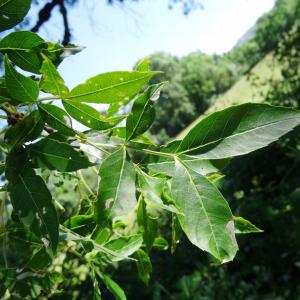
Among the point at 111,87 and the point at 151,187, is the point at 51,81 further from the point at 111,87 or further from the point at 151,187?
the point at 151,187

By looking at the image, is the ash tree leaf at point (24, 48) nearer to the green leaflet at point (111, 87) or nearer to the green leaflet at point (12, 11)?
the green leaflet at point (12, 11)

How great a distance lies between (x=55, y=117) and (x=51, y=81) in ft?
0.24

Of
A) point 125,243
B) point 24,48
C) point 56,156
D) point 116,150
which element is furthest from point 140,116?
point 125,243

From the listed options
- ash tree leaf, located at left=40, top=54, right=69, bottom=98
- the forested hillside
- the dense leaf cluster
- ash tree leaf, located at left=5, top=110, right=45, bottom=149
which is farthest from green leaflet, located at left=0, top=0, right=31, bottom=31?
the forested hillside

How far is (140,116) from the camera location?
0.80 metres

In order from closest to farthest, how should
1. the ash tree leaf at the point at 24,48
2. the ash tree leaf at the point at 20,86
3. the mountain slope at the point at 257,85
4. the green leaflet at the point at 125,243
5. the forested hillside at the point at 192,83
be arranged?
the ash tree leaf at the point at 20,86, the ash tree leaf at the point at 24,48, the green leaflet at the point at 125,243, the mountain slope at the point at 257,85, the forested hillside at the point at 192,83

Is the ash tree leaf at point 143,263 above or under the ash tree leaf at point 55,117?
under

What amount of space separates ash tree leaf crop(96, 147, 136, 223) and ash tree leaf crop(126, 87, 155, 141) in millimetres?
94

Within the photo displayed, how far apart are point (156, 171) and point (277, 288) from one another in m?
3.37

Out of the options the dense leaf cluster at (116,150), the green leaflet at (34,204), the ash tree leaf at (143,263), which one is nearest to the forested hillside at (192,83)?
the ash tree leaf at (143,263)

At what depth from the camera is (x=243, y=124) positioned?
737mm

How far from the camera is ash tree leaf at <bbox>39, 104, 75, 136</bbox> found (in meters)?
0.76

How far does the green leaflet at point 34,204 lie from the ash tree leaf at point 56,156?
31 mm

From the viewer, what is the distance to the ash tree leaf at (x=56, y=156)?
0.73m
